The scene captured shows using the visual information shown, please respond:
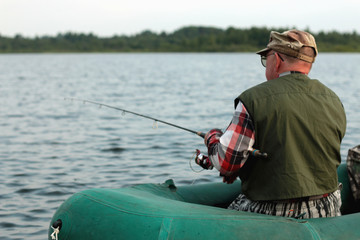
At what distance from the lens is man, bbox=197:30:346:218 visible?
2648 millimetres

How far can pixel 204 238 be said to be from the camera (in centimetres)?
262

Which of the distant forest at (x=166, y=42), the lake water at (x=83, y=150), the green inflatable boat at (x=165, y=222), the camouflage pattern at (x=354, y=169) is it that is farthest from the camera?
the distant forest at (x=166, y=42)

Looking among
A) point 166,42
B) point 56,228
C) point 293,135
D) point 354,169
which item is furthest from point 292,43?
point 166,42

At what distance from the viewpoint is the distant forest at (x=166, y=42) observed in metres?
111

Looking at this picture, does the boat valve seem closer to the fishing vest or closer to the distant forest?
the fishing vest

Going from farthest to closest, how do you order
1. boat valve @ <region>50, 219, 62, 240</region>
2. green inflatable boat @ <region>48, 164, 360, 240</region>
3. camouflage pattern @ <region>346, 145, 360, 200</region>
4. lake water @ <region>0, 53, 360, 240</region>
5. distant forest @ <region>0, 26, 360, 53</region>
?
distant forest @ <region>0, 26, 360, 53</region> < lake water @ <region>0, 53, 360, 240</region> < camouflage pattern @ <region>346, 145, 360, 200</region> < boat valve @ <region>50, 219, 62, 240</region> < green inflatable boat @ <region>48, 164, 360, 240</region>

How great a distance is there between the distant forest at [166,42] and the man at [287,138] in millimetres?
106153

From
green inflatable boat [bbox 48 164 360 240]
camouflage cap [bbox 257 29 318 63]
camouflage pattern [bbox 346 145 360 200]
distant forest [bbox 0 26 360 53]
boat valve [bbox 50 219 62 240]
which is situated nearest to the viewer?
green inflatable boat [bbox 48 164 360 240]

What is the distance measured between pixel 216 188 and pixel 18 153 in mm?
6033

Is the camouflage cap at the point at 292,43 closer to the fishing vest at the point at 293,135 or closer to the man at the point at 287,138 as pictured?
the man at the point at 287,138

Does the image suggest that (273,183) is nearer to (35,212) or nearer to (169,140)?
(35,212)

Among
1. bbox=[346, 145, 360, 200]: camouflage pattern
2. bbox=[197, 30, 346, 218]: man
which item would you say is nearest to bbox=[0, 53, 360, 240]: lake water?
bbox=[346, 145, 360, 200]: camouflage pattern

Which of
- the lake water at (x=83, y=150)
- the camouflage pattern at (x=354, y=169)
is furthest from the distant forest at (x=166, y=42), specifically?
the camouflage pattern at (x=354, y=169)

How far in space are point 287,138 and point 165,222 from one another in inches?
29.2
